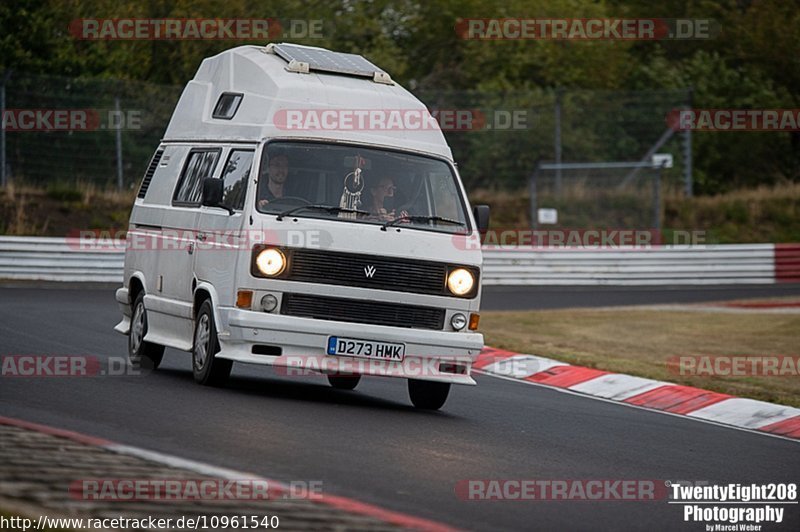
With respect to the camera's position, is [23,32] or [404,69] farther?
[404,69]

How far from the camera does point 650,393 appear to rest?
1419 centimetres

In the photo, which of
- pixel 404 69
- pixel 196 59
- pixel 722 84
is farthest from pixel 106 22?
pixel 722 84

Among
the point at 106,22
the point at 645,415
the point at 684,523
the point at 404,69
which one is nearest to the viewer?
the point at 684,523

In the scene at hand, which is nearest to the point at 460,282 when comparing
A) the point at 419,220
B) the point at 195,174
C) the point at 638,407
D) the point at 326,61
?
the point at 419,220

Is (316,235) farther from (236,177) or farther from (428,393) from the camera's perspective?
(428,393)

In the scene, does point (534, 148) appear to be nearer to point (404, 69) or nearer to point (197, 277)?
point (404, 69)

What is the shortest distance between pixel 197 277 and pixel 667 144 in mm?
23241

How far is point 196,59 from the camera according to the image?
119ft

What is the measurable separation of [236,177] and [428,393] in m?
2.37

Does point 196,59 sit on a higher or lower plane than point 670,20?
lower

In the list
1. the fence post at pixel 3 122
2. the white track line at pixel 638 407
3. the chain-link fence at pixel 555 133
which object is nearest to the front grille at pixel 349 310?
the white track line at pixel 638 407

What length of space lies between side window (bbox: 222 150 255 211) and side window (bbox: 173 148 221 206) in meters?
0.37

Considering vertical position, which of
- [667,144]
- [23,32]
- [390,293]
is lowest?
[390,293]

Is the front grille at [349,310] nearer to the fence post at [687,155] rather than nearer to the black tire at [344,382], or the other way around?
the black tire at [344,382]
